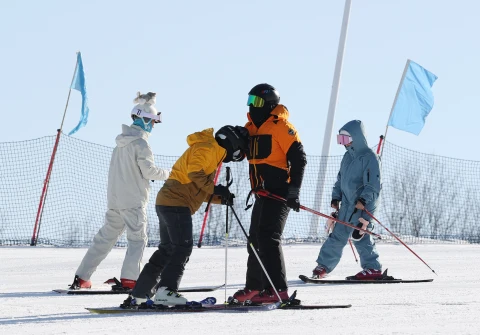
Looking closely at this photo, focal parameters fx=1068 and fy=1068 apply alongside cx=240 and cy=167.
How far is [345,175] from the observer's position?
424 inches

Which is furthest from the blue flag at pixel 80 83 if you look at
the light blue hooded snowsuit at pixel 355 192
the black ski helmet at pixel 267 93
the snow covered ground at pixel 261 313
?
the black ski helmet at pixel 267 93

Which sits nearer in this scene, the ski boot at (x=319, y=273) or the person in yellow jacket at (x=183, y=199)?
the person in yellow jacket at (x=183, y=199)

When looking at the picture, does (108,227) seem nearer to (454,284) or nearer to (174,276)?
(174,276)

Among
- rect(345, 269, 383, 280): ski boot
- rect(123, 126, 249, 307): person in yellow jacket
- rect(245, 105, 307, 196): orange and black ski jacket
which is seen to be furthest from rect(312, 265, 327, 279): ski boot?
rect(123, 126, 249, 307): person in yellow jacket

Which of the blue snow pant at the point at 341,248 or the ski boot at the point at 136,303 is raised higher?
the blue snow pant at the point at 341,248

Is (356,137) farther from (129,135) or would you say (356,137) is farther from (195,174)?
(195,174)

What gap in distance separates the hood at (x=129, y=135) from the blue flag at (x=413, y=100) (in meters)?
9.50

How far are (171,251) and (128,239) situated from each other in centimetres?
175

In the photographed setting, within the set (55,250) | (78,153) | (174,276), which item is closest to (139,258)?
(174,276)

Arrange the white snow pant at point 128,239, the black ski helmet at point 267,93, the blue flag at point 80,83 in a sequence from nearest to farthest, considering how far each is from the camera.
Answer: the black ski helmet at point 267,93
the white snow pant at point 128,239
the blue flag at point 80,83

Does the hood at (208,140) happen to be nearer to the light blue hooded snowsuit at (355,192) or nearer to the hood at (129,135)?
the hood at (129,135)

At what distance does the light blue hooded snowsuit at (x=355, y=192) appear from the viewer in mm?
10562

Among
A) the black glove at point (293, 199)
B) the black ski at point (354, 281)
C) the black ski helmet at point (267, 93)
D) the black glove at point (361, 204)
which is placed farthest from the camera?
the black ski at point (354, 281)

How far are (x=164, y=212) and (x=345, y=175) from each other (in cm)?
337
